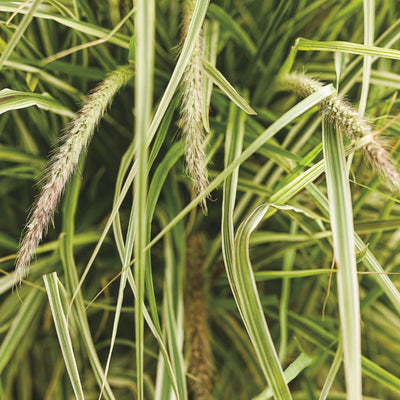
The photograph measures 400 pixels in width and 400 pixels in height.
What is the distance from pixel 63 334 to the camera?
44cm

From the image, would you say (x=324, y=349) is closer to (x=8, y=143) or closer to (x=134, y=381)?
(x=134, y=381)

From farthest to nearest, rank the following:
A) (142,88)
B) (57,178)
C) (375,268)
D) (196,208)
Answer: (196,208) < (375,268) < (57,178) < (142,88)

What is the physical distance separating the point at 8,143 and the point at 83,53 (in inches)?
9.2

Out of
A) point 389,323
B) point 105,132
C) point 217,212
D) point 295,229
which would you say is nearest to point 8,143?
point 105,132

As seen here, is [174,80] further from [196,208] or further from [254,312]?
[196,208]

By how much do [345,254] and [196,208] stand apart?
A: 0.35 m

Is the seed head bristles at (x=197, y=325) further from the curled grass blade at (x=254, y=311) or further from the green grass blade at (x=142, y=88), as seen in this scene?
the green grass blade at (x=142, y=88)

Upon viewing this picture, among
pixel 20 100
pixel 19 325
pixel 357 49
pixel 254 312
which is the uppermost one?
pixel 357 49

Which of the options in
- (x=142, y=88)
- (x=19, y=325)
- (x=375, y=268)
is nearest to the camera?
(x=142, y=88)

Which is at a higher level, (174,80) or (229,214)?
(174,80)

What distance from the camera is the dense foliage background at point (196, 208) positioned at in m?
0.53

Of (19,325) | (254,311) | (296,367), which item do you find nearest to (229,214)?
(254,311)

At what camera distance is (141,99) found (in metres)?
0.26

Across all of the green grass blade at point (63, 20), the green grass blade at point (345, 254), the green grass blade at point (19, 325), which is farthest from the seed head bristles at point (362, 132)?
the green grass blade at point (19, 325)
